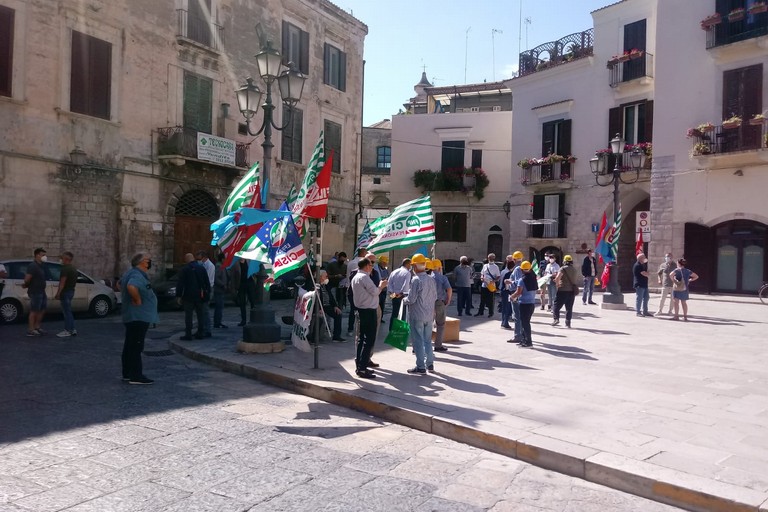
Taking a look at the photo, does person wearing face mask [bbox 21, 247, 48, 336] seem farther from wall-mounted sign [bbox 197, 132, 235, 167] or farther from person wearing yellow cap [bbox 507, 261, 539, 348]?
wall-mounted sign [bbox 197, 132, 235, 167]

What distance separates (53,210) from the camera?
700 inches

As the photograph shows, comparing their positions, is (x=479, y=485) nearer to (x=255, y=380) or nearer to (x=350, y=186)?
(x=255, y=380)

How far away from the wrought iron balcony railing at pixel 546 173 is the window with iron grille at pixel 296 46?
1121 cm

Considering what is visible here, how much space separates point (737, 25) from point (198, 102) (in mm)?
18682

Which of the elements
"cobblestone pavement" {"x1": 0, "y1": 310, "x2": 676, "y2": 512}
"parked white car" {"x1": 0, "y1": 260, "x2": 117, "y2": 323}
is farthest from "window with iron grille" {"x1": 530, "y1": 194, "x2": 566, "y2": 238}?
"cobblestone pavement" {"x1": 0, "y1": 310, "x2": 676, "y2": 512}

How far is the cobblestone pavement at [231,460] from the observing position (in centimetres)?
436

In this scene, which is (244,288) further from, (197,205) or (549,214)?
(549,214)

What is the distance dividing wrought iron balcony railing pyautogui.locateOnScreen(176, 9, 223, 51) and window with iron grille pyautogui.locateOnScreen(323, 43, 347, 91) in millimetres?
6118

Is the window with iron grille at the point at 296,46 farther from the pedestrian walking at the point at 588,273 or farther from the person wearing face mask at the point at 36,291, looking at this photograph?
the person wearing face mask at the point at 36,291

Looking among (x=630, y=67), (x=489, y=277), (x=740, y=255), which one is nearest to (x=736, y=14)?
(x=630, y=67)

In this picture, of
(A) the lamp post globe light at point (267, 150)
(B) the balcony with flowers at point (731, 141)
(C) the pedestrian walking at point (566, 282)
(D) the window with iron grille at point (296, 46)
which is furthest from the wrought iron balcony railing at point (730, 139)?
(A) the lamp post globe light at point (267, 150)

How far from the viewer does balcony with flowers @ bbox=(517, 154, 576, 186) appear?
90.2 ft

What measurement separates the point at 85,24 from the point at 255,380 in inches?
583

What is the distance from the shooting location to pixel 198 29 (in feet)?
72.7
